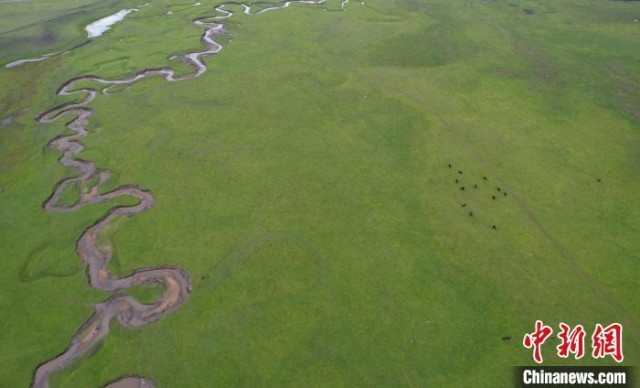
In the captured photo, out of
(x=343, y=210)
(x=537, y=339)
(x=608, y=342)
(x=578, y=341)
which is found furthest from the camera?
(x=343, y=210)

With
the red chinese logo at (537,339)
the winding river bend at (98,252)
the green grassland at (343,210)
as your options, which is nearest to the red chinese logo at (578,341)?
the red chinese logo at (537,339)

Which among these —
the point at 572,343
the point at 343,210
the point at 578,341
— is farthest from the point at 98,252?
the point at 578,341

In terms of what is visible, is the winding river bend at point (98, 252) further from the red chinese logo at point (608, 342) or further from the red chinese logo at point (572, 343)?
the red chinese logo at point (608, 342)

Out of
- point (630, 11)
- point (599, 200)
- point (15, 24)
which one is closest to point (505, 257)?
point (599, 200)

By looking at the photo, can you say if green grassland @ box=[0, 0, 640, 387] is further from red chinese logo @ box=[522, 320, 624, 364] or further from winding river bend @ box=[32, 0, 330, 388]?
winding river bend @ box=[32, 0, 330, 388]

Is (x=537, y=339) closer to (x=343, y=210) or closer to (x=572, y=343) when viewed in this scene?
(x=572, y=343)

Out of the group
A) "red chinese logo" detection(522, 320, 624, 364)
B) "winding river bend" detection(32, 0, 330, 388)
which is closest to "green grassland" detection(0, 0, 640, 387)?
"red chinese logo" detection(522, 320, 624, 364)
